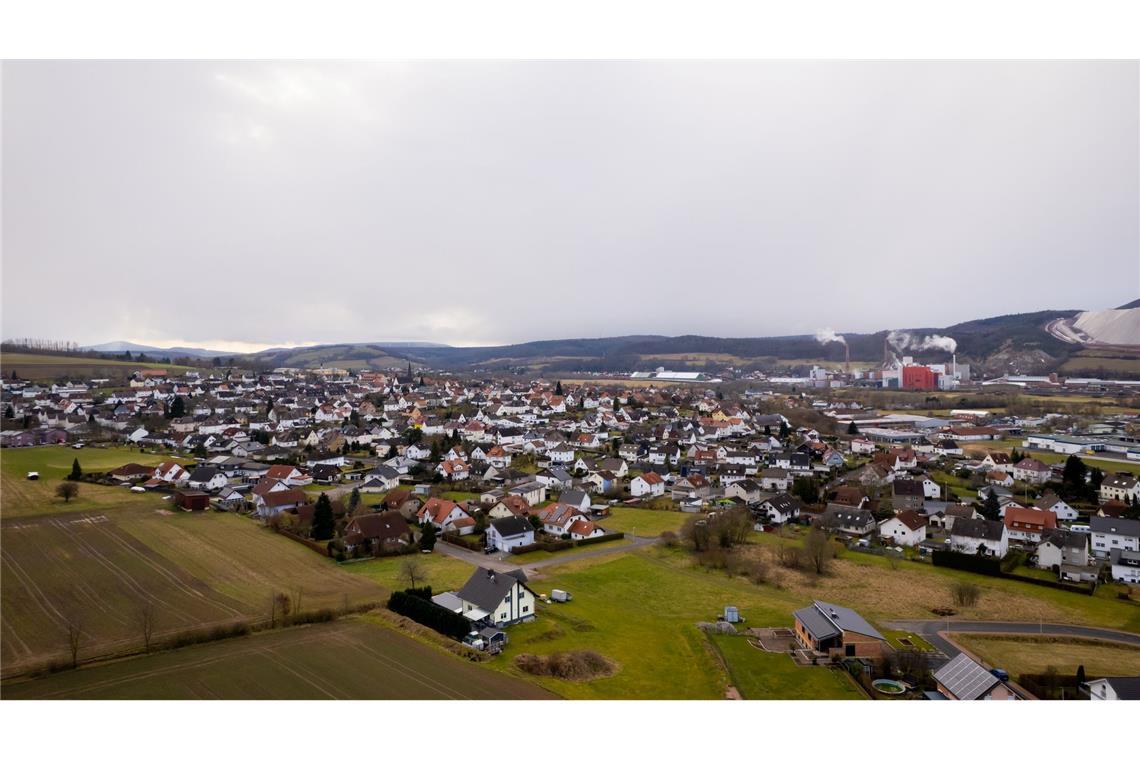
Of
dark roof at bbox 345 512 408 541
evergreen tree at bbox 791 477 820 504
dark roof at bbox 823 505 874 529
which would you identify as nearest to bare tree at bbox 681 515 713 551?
dark roof at bbox 823 505 874 529

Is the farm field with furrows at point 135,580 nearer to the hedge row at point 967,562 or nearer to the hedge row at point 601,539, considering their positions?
the hedge row at point 601,539

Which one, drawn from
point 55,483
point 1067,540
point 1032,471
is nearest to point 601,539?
point 1067,540

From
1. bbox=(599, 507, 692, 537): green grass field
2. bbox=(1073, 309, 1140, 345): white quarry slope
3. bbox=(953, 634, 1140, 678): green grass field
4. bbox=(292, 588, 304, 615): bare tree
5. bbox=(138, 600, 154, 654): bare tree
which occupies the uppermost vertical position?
bbox=(1073, 309, 1140, 345): white quarry slope

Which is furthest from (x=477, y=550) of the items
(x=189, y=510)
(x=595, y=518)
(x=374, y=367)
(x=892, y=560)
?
(x=374, y=367)

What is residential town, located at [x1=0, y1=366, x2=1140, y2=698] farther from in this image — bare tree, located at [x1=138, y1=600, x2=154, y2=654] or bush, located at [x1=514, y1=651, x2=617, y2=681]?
bare tree, located at [x1=138, y1=600, x2=154, y2=654]

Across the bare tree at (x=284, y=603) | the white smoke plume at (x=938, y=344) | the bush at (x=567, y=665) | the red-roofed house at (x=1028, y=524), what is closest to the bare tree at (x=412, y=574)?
the bare tree at (x=284, y=603)

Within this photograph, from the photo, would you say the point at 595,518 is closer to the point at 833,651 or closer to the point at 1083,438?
the point at 833,651
